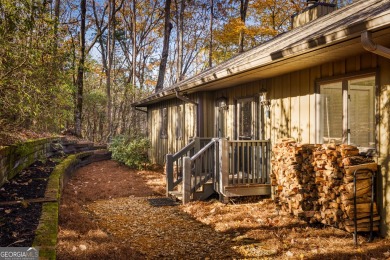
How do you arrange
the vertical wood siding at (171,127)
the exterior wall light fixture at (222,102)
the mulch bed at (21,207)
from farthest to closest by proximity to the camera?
the vertical wood siding at (171,127), the exterior wall light fixture at (222,102), the mulch bed at (21,207)

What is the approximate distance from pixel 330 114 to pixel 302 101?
580mm

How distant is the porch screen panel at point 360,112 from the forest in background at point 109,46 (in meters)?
4.96

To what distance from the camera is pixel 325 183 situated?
4777mm

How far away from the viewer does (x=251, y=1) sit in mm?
21109

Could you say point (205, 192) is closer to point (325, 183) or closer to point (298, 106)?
point (298, 106)

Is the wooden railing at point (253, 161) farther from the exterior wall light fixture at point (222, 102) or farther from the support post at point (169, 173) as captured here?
the exterior wall light fixture at point (222, 102)

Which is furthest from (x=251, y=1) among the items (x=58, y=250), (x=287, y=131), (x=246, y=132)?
(x=58, y=250)

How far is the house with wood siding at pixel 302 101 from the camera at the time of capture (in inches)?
172

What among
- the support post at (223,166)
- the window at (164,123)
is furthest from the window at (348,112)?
the window at (164,123)

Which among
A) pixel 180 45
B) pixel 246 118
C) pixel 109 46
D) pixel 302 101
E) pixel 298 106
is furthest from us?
pixel 180 45

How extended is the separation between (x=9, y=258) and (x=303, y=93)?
5.19 m

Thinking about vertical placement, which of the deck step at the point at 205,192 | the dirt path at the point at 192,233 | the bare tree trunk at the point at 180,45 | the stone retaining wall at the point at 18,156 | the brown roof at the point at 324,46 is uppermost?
the bare tree trunk at the point at 180,45

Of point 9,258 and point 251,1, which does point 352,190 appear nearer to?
point 9,258

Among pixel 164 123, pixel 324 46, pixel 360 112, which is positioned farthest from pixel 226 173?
pixel 164 123
